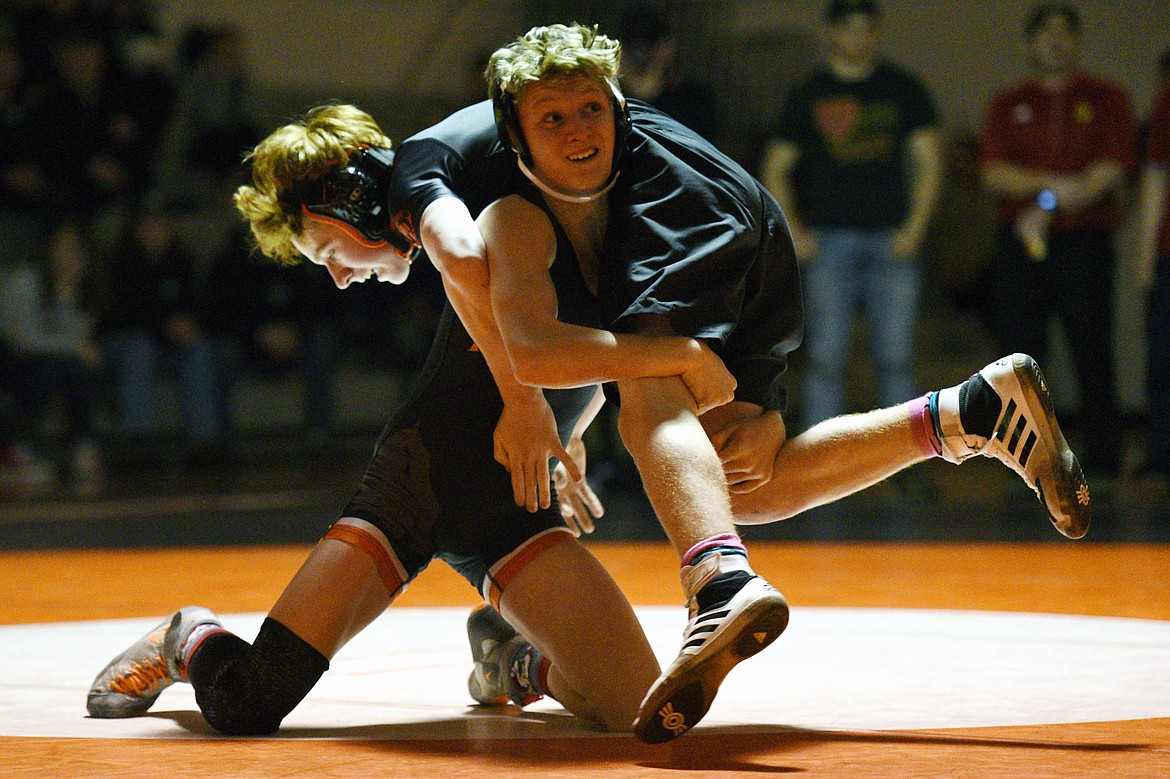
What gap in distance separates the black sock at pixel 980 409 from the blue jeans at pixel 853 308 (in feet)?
10.1

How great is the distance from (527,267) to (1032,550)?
7.72 feet

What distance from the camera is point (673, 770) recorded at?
1655 millimetres

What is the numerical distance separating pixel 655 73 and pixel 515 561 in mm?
3453

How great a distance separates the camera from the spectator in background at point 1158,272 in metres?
5.06

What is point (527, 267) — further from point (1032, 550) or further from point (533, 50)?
point (1032, 550)

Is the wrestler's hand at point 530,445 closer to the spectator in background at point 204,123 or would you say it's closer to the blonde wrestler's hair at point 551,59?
the blonde wrestler's hair at point 551,59

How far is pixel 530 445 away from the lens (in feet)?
6.66

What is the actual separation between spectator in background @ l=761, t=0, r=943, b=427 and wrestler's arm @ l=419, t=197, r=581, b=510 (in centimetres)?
324

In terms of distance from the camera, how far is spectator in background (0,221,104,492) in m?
7.23

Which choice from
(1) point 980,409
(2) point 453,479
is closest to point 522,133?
(2) point 453,479

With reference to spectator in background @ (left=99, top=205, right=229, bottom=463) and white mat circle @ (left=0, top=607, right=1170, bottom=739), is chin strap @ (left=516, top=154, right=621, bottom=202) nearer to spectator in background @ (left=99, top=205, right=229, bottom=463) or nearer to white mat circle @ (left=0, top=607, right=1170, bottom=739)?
white mat circle @ (left=0, top=607, right=1170, bottom=739)

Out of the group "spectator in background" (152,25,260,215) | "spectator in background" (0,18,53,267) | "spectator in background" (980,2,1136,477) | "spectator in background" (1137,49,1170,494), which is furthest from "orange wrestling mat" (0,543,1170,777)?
"spectator in background" (152,25,260,215)

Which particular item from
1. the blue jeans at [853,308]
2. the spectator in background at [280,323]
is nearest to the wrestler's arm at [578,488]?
the blue jeans at [853,308]

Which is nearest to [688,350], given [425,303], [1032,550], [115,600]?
[115,600]
